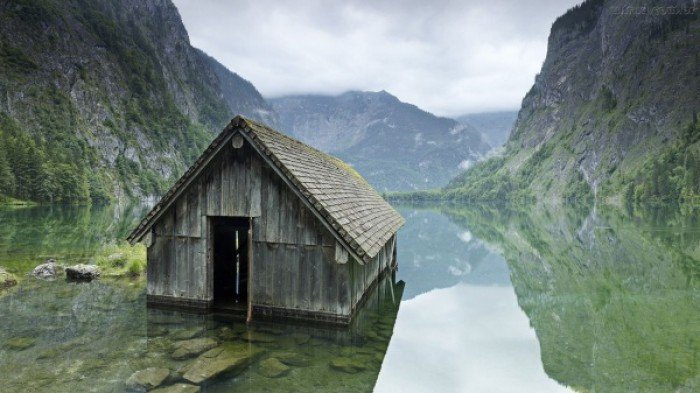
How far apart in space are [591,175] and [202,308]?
183 m

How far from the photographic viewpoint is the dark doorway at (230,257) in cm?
1694

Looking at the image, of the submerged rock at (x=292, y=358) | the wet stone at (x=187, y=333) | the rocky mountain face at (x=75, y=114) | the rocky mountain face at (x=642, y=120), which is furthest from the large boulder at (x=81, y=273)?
the rocky mountain face at (x=642, y=120)

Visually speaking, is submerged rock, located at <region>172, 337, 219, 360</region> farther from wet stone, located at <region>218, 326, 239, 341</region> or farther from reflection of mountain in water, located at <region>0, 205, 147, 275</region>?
reflection of mountain in water, located at <region>0, 205, 147, 275</region>

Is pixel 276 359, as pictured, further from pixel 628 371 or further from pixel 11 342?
pixel 628 371

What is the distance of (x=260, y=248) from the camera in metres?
13.3

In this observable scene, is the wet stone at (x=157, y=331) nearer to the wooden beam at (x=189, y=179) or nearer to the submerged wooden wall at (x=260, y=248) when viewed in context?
the submerged wooden wall at (x=260, y=248)

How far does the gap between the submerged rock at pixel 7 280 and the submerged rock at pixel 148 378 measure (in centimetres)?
1162

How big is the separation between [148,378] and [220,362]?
66.5 inches

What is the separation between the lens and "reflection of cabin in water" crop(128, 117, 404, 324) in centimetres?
1270

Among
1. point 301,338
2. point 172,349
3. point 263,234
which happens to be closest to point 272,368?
point 301,338

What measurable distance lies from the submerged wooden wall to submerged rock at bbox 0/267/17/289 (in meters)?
7.55

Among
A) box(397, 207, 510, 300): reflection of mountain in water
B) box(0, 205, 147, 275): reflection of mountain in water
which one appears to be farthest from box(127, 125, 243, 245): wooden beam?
box(397, 207, 510, 300): reflection of mountain in water

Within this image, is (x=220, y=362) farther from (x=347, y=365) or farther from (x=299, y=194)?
(x=299, y=194)

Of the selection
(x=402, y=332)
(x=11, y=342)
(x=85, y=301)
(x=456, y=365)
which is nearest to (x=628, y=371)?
(x=456, y=365)
